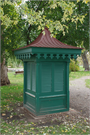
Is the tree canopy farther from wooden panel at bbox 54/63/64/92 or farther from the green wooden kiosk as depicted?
wooden panel at bbox 54/63/64/92

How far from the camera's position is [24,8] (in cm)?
524

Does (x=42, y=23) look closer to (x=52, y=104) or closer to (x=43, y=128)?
(x=52, y=104)

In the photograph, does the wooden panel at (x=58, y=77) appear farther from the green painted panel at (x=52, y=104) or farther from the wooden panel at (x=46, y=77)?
the green painted panel at (x=52, y=104)

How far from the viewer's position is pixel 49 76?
20.1 feet

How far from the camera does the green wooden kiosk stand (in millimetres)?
5754

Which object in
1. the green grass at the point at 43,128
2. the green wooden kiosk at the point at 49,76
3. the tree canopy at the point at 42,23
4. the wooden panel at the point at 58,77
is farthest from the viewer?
the tree canopy at the point at 42,23

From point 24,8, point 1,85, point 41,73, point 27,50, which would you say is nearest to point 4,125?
point 41,73

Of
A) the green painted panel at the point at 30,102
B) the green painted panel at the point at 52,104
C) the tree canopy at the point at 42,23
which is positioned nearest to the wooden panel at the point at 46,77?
the green painted panel at the point at 52,104

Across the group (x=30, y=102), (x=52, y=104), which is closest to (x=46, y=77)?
(x=52, y=104)

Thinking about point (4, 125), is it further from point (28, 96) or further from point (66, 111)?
point (66, 111)

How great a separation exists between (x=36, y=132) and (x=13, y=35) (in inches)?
212

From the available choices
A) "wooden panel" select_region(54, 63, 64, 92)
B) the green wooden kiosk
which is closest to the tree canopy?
the green wooden kiosk

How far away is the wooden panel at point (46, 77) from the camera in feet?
19.8

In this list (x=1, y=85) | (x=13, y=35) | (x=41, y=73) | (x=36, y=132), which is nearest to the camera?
(x=36, y=132)
